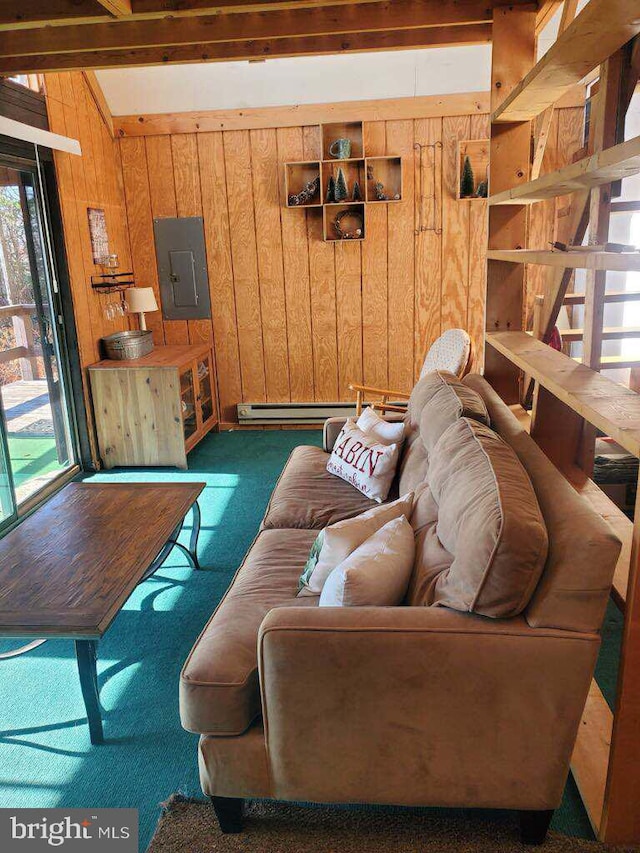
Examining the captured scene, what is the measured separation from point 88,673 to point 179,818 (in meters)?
0.55

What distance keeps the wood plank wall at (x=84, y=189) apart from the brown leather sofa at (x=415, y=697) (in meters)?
3.47

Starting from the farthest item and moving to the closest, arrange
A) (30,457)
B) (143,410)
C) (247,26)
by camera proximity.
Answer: (143,410) → (30,457) → (247,26)

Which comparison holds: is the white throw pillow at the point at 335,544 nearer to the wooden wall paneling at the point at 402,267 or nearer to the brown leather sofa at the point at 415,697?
the brown leather sofa at the point at 415,697

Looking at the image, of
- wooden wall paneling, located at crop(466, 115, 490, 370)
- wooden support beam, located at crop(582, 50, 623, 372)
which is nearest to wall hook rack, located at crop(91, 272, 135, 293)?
wooden wall paneling, located at crop(466, 115, 490, 370)

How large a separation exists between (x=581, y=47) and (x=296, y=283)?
12.2ft

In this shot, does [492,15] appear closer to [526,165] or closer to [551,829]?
[526,165]

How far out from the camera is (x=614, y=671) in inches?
97.3

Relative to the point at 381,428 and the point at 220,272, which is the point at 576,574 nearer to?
the point at 381,428

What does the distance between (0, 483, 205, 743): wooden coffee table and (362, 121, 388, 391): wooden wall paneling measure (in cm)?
261

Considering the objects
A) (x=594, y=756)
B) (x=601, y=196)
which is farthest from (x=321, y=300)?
(x=594, y=756)

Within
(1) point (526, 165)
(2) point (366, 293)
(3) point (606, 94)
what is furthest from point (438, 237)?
(3) point (606, 94)

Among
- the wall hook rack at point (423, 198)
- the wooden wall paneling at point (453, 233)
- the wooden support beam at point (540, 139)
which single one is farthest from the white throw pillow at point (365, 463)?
the wall hook rack at point (423, 198)

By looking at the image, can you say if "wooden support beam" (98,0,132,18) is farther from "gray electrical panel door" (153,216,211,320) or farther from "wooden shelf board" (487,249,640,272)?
"gray electrical panel door" (153,216,211,320)

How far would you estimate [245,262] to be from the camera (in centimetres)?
553
